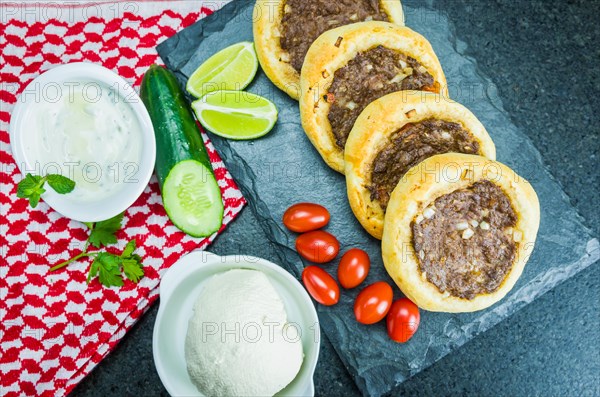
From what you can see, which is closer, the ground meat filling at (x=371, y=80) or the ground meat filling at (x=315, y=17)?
the ground meat filling at (x=371, y=80)

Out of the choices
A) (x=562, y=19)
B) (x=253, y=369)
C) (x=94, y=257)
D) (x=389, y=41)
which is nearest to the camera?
(x=253, y=369)

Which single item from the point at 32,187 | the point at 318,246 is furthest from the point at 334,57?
the point at 32,187

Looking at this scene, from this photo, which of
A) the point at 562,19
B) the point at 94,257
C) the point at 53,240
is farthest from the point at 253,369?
the point at 562,19

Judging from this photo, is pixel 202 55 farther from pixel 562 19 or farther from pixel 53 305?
pixel 562 19

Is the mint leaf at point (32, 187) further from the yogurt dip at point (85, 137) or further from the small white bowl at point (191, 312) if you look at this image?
the small white bowl at point (191, 312)

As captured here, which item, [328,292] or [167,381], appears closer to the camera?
[167,381]

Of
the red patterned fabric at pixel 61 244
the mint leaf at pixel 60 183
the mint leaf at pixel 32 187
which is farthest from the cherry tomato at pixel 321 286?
the mint leaf at pixel 32 187

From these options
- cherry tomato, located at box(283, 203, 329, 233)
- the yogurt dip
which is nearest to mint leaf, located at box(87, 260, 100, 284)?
the yogurt dip
